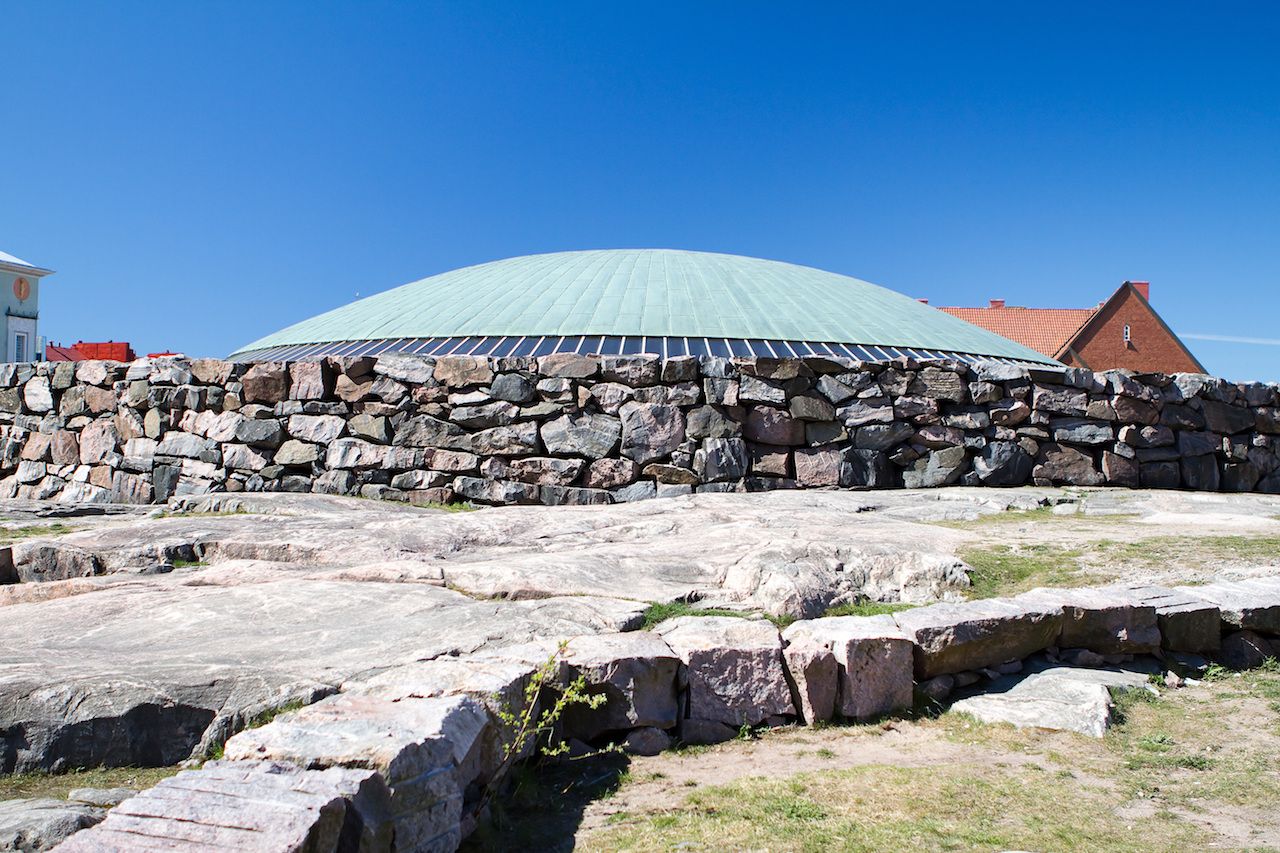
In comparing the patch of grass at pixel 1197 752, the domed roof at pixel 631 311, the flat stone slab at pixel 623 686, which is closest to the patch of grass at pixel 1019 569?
the patch of grass at pixel 1197 752

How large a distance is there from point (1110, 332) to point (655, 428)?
34449 mm

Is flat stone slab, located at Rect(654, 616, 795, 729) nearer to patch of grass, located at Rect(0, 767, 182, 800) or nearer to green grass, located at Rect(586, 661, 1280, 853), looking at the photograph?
green grass, located at Rect(586, 661, 1280, 853)

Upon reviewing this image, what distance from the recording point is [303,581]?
18.4ft

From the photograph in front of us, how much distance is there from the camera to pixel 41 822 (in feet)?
9.18

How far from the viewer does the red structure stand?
29.5 metres

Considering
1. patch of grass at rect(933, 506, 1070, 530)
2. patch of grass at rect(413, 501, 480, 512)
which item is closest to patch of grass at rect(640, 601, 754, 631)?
Answer: patch of grass at rect(933, 506, 1070, 530)

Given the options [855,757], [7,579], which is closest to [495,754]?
[855,757]

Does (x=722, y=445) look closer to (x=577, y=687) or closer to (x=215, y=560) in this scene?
(x=215, y=560)

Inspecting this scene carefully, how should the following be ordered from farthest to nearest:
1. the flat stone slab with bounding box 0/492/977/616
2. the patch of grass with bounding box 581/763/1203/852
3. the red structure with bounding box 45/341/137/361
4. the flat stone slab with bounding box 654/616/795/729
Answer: the red structure with bounding box 45/341/137/361
the flat stone slab with bounding box 0/492/977/616
the flat stone slab with bounding box 654/616/795/729
the patch of grass with bounding box 581/763/1203/852

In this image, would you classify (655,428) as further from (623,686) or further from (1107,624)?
(623,686)

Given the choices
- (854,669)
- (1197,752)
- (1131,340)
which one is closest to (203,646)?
(854,669)

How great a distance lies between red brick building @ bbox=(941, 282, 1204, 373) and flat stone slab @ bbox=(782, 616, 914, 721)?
3634 cm

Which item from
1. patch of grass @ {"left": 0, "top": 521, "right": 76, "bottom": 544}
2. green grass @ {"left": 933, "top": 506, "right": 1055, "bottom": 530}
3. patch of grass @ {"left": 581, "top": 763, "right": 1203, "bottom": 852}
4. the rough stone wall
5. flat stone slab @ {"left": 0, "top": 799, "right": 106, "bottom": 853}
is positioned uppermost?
the rough stone wall

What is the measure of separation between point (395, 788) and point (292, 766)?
1.08ft
